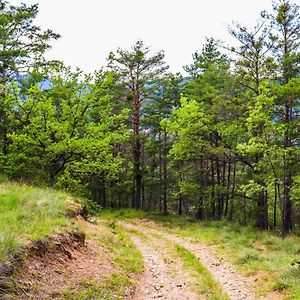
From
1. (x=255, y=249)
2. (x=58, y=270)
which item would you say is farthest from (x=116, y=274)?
(x=255, y=249)

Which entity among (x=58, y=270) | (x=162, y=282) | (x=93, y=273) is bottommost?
(x=162, y=282)

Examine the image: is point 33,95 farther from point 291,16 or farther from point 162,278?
point 291,16

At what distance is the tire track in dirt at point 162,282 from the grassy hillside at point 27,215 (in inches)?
105

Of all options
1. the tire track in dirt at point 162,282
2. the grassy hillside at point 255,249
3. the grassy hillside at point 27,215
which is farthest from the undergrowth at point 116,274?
the grassy hillside at point 255,249

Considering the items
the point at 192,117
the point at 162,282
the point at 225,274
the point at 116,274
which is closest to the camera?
the point at 116,274

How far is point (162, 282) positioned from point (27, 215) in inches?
157

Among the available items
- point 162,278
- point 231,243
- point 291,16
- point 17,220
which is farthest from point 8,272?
point 291,16

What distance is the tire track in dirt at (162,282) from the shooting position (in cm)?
822

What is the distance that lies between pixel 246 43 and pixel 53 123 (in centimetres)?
1062

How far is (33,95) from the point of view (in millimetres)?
16922

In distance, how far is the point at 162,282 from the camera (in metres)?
9.30

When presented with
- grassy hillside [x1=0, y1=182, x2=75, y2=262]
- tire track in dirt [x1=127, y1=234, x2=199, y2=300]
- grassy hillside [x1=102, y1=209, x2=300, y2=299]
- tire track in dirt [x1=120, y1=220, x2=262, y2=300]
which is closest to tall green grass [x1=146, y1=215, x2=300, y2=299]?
grassy hillside [x1=102, y1=209, x2=300, y2=299]

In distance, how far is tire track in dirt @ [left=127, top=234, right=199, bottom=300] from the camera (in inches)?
324

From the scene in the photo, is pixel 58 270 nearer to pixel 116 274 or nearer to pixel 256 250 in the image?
pixel 116 274
